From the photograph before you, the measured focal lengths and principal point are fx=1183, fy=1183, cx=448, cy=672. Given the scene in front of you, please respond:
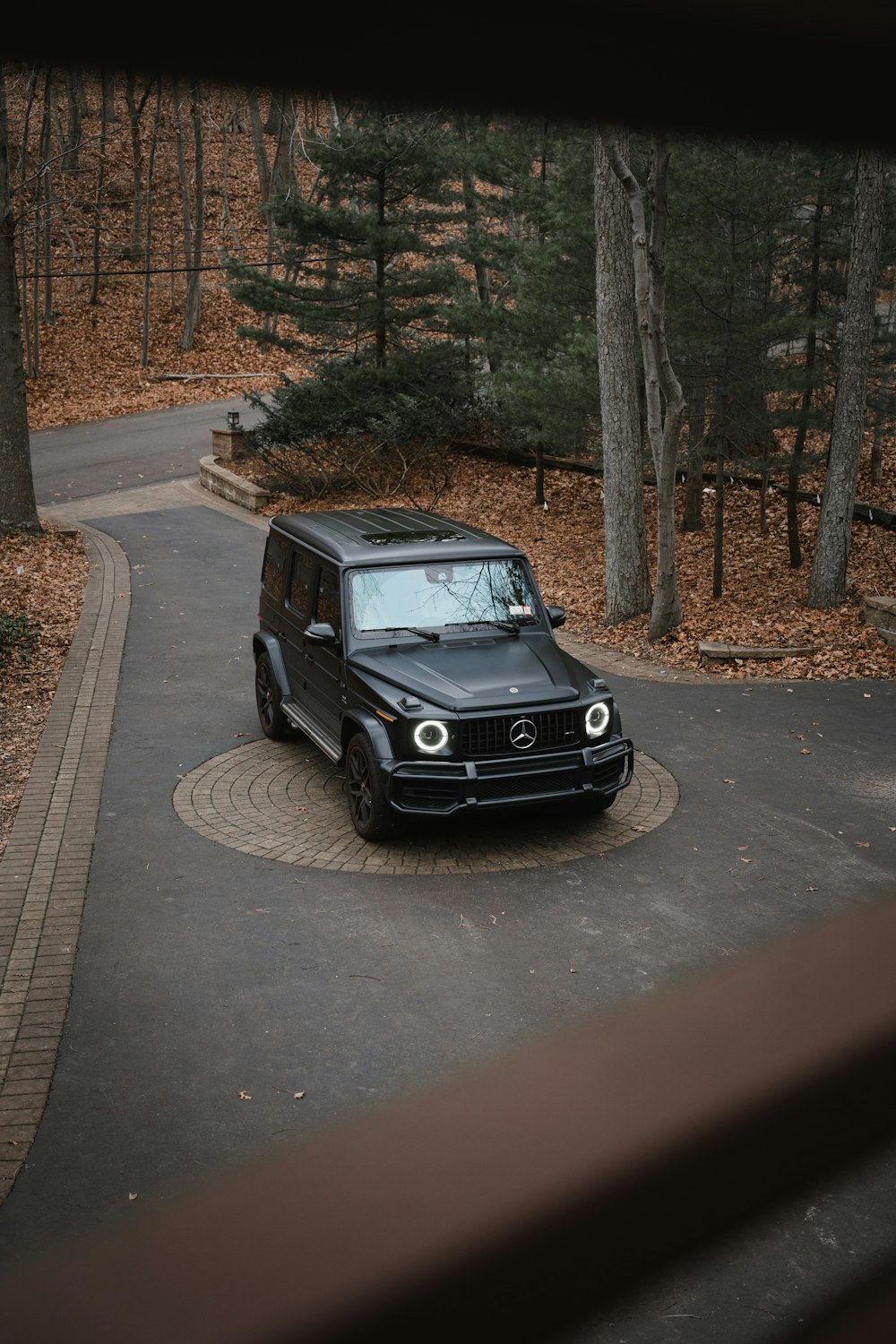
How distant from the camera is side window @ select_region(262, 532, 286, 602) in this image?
428 inches

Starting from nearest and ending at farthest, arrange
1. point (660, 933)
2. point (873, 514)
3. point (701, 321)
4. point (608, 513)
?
1. point (660, 933)
2. point (608, 513)
3. point (701, 321)
4. point (873, 514)

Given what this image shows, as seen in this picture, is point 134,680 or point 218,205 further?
point 218,205

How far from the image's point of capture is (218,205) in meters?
53.2

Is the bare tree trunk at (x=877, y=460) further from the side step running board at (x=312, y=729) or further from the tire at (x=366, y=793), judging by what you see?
the tire at (x=366, y=793)

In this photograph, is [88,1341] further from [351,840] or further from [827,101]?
[351,840]

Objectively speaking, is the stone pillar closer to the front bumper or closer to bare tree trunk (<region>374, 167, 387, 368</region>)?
bare tree trunk (<region>374, 167, 387, 368</region>)

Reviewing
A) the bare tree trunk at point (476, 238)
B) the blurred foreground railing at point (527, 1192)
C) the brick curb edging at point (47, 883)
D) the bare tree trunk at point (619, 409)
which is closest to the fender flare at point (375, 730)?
the brick curb edging at point (47, 883)

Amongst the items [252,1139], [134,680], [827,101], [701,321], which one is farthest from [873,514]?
[827,101]

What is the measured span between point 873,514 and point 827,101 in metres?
22.3

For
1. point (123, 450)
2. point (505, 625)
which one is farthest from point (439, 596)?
point (123, 450)

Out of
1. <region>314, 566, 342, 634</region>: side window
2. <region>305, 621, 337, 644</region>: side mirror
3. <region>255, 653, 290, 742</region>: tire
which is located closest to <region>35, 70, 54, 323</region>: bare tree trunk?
<region>255, 653, 290, 742</region>: tire

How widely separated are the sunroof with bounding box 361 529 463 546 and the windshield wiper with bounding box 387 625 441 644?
910 millimetres

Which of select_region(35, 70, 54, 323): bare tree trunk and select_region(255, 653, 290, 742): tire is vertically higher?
select_region(35, 70, 54, 323): bare tree trunk

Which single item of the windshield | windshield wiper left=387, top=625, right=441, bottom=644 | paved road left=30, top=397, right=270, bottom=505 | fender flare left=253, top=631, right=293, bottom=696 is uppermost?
the windshield
